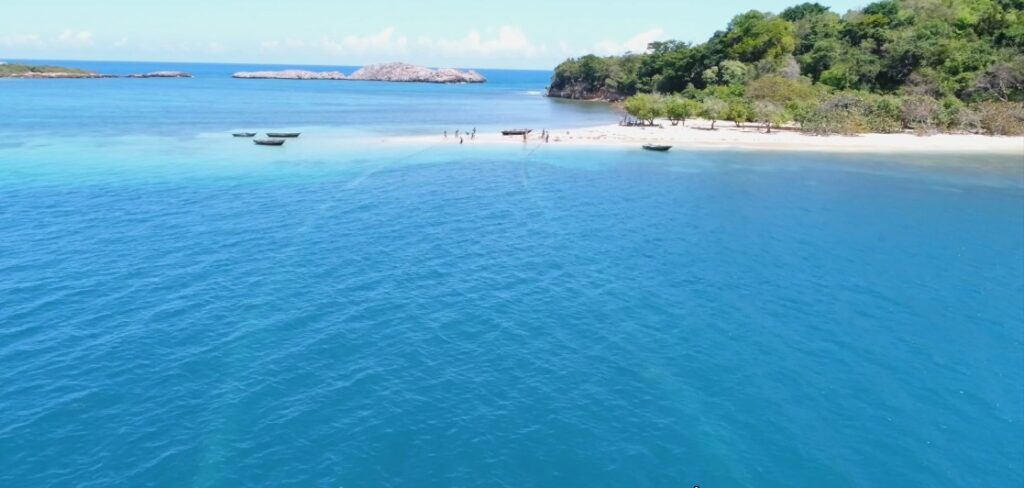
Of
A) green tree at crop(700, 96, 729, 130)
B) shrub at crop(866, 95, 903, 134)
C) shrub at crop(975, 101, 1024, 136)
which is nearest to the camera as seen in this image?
shrub at crop(975, 101, 1024, 136)

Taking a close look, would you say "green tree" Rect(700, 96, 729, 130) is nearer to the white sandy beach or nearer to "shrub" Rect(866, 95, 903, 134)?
the white sandy beach

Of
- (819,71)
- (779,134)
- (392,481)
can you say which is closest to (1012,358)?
(392,481)

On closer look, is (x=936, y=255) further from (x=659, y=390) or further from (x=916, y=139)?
(x=916, y=139)

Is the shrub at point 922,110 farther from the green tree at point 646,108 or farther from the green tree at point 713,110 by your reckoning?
the green tree at point 646,108

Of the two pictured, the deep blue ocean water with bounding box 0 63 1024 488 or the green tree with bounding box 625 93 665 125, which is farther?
the green tree with bounding box 625 93 665 125

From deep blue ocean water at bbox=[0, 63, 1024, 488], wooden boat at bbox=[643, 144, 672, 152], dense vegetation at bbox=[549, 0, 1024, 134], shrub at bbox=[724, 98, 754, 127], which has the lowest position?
deep blue ocean water at bbox=[0, 63, 1024, 488]

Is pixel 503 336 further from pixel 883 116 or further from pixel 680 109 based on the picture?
pixel 883 116

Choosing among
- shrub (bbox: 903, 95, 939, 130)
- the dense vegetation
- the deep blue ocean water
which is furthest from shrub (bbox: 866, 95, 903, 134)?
the deep blue ocean water

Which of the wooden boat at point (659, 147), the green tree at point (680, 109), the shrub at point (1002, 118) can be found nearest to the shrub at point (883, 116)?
the shrub at point (1002, 118)
